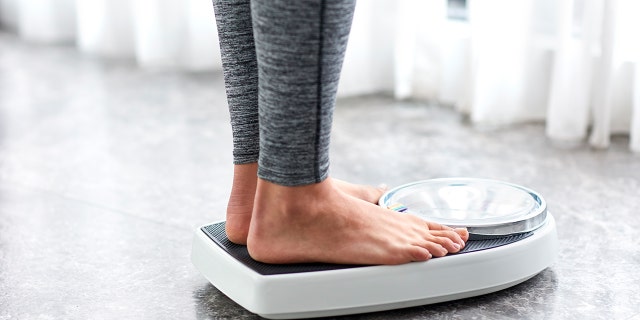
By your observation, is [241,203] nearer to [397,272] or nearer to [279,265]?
[279,265]

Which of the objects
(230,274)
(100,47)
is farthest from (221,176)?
(100,47)

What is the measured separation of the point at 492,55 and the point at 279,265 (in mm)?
948

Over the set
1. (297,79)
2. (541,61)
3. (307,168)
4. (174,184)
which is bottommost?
(174,184)

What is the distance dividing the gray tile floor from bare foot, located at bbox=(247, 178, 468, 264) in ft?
0.28

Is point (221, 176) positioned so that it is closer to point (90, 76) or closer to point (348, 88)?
point (348, 88)

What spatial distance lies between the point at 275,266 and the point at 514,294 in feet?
1.05

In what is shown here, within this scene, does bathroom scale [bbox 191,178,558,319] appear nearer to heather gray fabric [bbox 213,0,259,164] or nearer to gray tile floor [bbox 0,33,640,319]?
gray tile floor [bbox 0,33,640,319]

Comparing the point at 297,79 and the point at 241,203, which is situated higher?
the point at 297,79

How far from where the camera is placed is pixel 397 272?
1053 millimetres

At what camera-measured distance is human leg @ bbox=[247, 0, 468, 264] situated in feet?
3.17

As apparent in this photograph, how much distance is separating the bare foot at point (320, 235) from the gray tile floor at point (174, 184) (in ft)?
0.28

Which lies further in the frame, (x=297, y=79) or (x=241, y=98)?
(x=241, y=98)

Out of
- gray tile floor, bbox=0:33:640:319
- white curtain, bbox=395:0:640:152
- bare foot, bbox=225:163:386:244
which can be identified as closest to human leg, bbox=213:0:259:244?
bare foot, bbox=225:163:386:244

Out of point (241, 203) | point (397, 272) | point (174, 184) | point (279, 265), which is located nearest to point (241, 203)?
point (241, 203)
